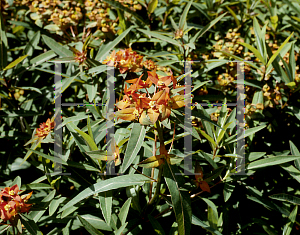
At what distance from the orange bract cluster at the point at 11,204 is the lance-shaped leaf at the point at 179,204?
0.74 metres

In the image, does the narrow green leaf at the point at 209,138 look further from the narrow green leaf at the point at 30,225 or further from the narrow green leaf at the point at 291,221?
the narrow green leaf at the point at 30,225

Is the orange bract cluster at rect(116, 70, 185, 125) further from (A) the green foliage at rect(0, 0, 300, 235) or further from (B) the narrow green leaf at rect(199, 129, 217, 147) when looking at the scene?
(B) the narrow green leaf at rect(199, 129, 217, 147)

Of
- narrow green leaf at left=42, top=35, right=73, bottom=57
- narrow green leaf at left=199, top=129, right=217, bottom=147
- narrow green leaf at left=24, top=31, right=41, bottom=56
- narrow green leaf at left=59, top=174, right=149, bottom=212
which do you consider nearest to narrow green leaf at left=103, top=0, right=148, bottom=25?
narrow green leaf at left=42, top=35, right=73, bottom=57

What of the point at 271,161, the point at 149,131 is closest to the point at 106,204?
the point at 149,131

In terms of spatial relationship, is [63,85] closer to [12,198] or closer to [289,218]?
[12,198]

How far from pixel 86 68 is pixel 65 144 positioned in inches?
19.4

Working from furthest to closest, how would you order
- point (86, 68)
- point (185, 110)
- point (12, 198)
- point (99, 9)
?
1. point (99, 9)
2. point (86, 68)
3. point (12, 198)
4. point (185, 110)

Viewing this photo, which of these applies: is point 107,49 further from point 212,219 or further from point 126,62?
point 212,219

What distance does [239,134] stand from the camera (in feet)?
5.18

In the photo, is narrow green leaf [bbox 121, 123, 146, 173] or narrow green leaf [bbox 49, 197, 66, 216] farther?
narrow green leaf [bbox 49, 197, 66, 216]

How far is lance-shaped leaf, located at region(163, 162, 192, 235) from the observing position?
3.67 ft

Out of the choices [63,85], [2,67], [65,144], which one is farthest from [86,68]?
[2,67]

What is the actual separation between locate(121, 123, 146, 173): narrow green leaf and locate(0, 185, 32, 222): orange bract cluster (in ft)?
2.03

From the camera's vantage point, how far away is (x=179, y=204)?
113cm
